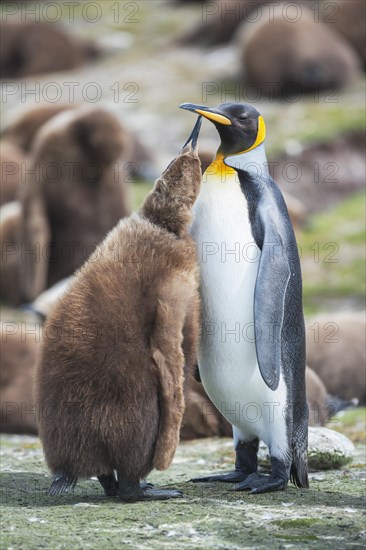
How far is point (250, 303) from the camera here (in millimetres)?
4711

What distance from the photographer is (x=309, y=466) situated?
17.5 ft

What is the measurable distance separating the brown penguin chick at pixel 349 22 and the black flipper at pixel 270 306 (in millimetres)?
16282

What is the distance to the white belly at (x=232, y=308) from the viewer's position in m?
4.68

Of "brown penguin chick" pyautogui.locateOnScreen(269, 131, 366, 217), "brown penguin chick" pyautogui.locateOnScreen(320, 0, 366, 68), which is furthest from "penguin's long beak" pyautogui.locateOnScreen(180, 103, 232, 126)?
"brown penguin chick" pyautogui.locateOnScreen(320, 0, 366, 68)

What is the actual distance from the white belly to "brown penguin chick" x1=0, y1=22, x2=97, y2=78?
16520mm

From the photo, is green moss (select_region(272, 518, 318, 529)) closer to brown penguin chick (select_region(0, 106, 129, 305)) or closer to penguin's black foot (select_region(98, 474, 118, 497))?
penguin's black foot (select_region(98, 474, 118, 497))

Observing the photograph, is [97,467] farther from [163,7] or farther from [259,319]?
[163,7]

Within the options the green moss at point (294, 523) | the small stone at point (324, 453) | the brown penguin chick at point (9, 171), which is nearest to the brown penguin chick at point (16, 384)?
the small stone at point (324, 453)

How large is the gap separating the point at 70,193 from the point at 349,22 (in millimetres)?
10816

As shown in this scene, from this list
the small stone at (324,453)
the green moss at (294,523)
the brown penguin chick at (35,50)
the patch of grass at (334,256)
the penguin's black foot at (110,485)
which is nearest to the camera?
the green moss at (294,523)

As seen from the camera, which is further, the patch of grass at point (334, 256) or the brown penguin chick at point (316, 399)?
the patch of grass at point (334, 256)

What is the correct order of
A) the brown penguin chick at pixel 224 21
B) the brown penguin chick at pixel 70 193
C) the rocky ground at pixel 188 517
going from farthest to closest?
the brown penguin chick at pixel 224 21 < the brown penguin chick at pixel 70 193 < the rocky ground at pixel 188 517

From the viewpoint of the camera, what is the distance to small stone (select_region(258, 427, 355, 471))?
528 centimetres

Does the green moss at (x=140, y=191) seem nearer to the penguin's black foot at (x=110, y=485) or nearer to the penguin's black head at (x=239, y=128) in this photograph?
the penguin's black head at (x=239, y=128)
